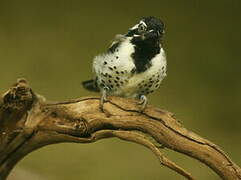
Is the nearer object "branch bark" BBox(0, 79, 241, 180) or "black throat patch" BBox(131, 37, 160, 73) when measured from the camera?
"branch bark" BBox(0, 79, 241, 180)

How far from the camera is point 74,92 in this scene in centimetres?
287

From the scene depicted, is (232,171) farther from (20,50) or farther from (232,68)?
(20,50)

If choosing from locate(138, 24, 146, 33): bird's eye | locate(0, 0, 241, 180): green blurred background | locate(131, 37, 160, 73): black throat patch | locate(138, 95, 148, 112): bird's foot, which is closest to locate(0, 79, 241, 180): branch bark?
locate(138, 95, 148, 112): bird's foot

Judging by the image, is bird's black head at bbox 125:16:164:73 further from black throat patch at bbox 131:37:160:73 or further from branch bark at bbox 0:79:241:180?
branch bark at bbox 0:79:241:180

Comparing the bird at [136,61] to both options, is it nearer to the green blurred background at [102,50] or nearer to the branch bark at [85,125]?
the branch bark at [85,125]

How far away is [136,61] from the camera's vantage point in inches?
74.1

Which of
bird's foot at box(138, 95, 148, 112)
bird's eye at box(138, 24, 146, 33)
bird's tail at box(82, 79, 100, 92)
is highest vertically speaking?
bird's tail at box(82, 79, 100, 92)

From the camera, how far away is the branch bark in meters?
A: 1.78

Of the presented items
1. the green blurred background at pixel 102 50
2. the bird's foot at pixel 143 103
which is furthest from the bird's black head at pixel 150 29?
the green blurred background at pixel 102 50

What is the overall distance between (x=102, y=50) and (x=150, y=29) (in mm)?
977

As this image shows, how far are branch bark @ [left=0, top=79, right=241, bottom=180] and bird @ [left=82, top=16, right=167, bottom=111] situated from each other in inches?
1.9

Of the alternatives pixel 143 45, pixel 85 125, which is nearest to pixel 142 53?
pixel 143 45

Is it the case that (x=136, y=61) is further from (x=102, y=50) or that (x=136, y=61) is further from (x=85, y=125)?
(x=102, y=50)

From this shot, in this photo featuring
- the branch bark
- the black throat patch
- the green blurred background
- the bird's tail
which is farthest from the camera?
the green blurred background
